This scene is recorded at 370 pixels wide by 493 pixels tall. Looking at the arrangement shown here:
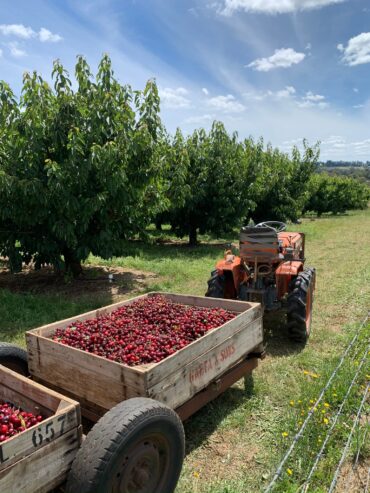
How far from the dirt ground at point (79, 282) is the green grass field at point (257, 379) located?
11cm

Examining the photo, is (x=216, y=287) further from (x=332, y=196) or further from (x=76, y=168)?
(x=332, y=196)

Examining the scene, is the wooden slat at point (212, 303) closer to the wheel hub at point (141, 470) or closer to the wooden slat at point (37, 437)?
the wheel hub at point (141, 470)

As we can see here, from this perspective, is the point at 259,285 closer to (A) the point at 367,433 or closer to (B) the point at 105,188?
(A) the point at 367,433

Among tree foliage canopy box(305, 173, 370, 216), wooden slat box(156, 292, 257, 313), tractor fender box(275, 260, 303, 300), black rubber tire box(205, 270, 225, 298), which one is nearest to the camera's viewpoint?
wooden slat box(156, 292, 257, 313)

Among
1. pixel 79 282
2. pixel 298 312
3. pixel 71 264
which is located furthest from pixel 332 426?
pixel 71 264

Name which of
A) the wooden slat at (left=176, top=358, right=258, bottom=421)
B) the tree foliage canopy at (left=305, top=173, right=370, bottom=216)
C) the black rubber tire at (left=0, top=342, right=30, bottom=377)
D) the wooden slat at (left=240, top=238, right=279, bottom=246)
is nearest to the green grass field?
the wooden slat at (left=176, top=358, right=258, bottom=421)

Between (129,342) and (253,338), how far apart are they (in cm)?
132

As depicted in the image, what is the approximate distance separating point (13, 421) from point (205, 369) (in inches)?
60.5

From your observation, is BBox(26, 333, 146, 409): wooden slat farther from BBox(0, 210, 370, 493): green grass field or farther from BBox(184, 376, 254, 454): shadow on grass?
BBox(184, 376, 254, 454): shadow on grass

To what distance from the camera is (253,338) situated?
3965 mm

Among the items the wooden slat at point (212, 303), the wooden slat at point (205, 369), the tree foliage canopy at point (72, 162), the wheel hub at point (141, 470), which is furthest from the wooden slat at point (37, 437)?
the tree foliage canopy at point (72, 162)

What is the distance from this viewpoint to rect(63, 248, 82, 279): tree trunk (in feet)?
28.0

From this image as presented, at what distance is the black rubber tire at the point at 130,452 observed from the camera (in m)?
2.16

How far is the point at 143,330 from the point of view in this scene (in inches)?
143
